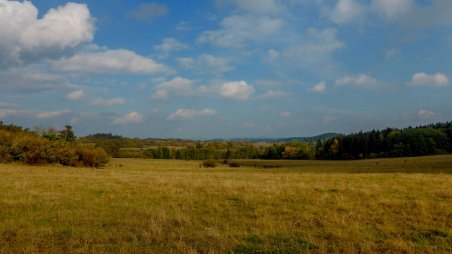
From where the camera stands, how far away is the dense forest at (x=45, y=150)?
50469 millimetres

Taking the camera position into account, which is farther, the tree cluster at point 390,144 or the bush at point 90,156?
the tree cluster at point 390,144

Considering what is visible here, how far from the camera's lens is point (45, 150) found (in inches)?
2048

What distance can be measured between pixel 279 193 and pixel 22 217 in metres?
11.2

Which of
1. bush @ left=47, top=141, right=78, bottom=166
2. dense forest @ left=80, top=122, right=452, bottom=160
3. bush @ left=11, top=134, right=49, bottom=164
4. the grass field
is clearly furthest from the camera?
dense forest @ left=80, top=122, right=452, bottom=160

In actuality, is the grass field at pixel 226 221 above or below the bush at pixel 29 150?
below

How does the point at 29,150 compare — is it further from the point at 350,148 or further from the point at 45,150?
the point at 350,148

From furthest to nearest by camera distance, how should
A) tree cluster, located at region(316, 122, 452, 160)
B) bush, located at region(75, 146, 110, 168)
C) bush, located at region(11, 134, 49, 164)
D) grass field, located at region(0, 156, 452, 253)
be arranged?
1. tree cluster, located at region(316, 122, 452, 160)
2. bush, located at region(75, 146, 110, 168)
3. bush, located at region(11, 134, 49, 164)
4. grass field, located at region(0, 156, 452, 253)

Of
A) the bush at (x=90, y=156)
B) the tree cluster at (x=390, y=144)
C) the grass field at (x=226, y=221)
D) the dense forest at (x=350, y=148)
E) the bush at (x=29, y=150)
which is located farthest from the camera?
the dense forest at (x=350, y=148)

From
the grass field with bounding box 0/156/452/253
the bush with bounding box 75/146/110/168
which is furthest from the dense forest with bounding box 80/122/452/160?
the grass field with bounding box 0/156/452/253

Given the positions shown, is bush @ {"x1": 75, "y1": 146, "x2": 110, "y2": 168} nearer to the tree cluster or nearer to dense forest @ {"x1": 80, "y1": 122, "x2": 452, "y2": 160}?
dense forest @ {"x1": 80, "y1": 122, "x2": 452, "y2": 160}

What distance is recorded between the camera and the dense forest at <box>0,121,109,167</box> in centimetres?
5047

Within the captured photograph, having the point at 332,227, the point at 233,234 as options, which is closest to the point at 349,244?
the point at 332,227

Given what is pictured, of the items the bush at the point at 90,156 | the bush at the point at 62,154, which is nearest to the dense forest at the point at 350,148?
the bush at the point at 90,156

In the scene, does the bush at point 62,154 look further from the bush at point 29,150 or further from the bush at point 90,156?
the bush at point 90,156
